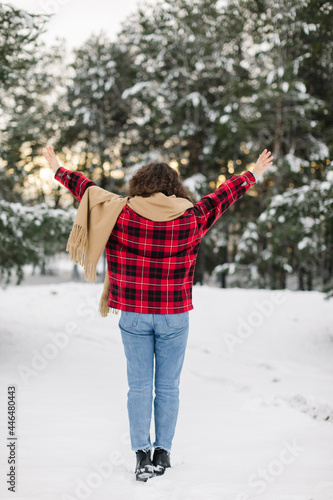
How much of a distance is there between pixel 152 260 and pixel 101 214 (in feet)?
1.36

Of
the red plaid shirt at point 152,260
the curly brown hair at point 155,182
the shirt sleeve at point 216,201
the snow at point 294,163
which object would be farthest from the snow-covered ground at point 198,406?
the snow at point 294,163

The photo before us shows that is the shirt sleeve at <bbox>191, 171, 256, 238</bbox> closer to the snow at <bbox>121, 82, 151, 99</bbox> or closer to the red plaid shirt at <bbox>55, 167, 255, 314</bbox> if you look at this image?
the red plaid shirt at <bbox>55, 167, 255, 314</bbox>

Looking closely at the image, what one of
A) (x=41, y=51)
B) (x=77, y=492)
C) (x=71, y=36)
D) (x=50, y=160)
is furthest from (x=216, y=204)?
(x=71, y=36)

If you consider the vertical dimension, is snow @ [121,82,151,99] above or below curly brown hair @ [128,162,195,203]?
above

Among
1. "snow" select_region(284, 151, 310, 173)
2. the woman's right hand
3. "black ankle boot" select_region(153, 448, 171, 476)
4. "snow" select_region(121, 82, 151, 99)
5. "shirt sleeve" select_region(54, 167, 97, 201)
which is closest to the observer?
"black ankle boot" select_region(153, 448, 171, 476)

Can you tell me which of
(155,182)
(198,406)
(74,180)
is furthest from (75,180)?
(198,406)

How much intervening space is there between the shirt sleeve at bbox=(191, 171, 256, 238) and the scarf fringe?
711 millimetres

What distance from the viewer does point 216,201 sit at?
2.74m

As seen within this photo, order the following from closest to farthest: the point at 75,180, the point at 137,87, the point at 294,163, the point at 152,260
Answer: the point at 152,260, the point at 75,180, the point at 294,163, the point at 137,87

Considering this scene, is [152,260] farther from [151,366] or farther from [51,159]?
[51,159]

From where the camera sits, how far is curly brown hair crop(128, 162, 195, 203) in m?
2.58

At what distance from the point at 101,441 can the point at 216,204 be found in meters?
2.02

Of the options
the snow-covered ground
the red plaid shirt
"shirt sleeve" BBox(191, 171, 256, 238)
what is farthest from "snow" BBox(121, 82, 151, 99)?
the red plaid shirt

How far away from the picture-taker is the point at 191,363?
653 cm
